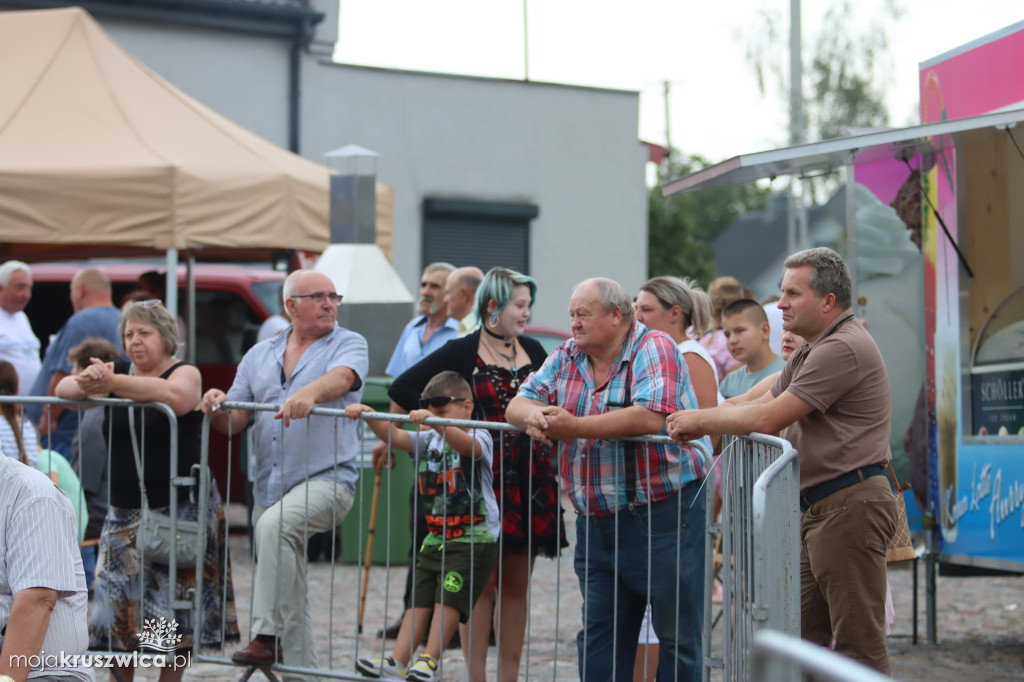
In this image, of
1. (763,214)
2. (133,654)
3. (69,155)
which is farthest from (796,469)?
(763,214)

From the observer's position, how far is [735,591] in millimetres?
4227

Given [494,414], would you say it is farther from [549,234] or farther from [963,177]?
[549,234]

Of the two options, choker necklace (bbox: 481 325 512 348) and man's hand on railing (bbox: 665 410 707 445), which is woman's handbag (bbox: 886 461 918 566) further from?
choker necklace (bbox: 481 325 512 348)

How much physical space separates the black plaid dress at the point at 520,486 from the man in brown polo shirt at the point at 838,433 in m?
1.16

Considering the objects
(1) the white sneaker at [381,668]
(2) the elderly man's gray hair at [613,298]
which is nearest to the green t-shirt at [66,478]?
(1) the white sneaker at [381,668]

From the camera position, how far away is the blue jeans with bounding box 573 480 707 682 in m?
4.41

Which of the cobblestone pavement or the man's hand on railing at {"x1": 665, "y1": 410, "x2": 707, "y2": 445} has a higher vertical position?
the man's hand on railing at {"x1": 665, "y1": 410, "x2": 707, "y2": 445}

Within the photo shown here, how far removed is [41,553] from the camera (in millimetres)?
3400

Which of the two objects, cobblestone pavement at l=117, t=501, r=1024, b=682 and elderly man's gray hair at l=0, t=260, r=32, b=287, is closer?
cobblestone pavement at l=117, t=501, r=1024, b=682

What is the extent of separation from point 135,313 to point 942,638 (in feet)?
16.1

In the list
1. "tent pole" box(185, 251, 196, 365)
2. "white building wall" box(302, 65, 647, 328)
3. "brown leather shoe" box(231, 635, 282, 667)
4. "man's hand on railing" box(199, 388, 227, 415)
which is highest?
"white building wall" box(302, 65, 647, 328)

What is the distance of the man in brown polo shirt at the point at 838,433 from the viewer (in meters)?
4.05

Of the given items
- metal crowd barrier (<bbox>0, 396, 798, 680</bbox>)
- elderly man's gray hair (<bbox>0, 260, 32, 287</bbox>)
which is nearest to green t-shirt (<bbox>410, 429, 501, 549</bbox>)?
metal crowd barrier (<bbox>0, 396, 798, 680</bbox>)

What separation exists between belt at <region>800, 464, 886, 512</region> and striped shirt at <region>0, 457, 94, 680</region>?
2.44 m
